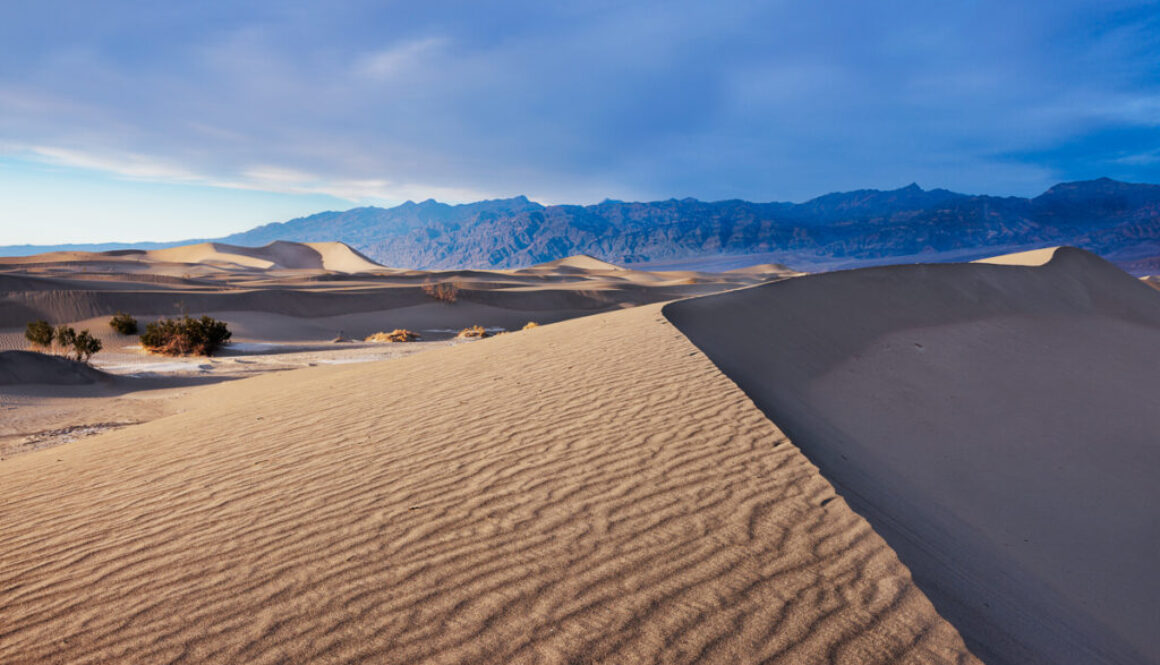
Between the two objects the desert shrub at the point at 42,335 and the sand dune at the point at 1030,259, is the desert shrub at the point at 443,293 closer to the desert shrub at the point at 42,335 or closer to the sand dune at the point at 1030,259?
the desert shrub at the point at 42,335

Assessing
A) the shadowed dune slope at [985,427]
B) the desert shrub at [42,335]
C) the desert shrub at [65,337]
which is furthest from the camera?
the desert shrub at [42,335]

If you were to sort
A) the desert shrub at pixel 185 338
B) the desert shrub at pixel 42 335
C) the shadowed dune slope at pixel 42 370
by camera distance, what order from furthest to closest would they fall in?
the desert shrub at pixel 185 338 < the desert shrub at pixel 42 335 < the shadowed dune slope at pixel 42 370

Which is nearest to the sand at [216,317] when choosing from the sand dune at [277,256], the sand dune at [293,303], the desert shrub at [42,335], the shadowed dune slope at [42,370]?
the sand dune at [293,303]

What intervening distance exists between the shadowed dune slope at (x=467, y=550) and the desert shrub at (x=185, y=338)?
1144 centimetres

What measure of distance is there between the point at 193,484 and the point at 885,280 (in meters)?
13.3

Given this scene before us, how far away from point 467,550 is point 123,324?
2049 centimetres

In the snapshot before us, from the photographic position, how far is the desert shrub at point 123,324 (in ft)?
60.4

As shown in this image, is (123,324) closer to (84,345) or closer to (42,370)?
(84,345)

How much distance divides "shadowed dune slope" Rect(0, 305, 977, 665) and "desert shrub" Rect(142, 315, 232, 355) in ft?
37.5

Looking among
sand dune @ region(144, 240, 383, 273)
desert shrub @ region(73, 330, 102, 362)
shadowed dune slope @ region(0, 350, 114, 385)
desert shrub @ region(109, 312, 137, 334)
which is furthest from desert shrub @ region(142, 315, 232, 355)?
sand dune @ region(144, 240, 383, 273)

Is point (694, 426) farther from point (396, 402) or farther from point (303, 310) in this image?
point (303, 310)

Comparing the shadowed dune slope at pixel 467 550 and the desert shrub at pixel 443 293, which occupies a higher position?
the desert shrub at pixel 443 293

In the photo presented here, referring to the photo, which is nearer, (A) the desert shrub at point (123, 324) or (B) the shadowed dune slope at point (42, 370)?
(B) the shadowed dune slope at point (42, 370)

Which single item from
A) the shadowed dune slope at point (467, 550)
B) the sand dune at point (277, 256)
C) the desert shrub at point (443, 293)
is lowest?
the shadowed dune slope at point (467, 550)
